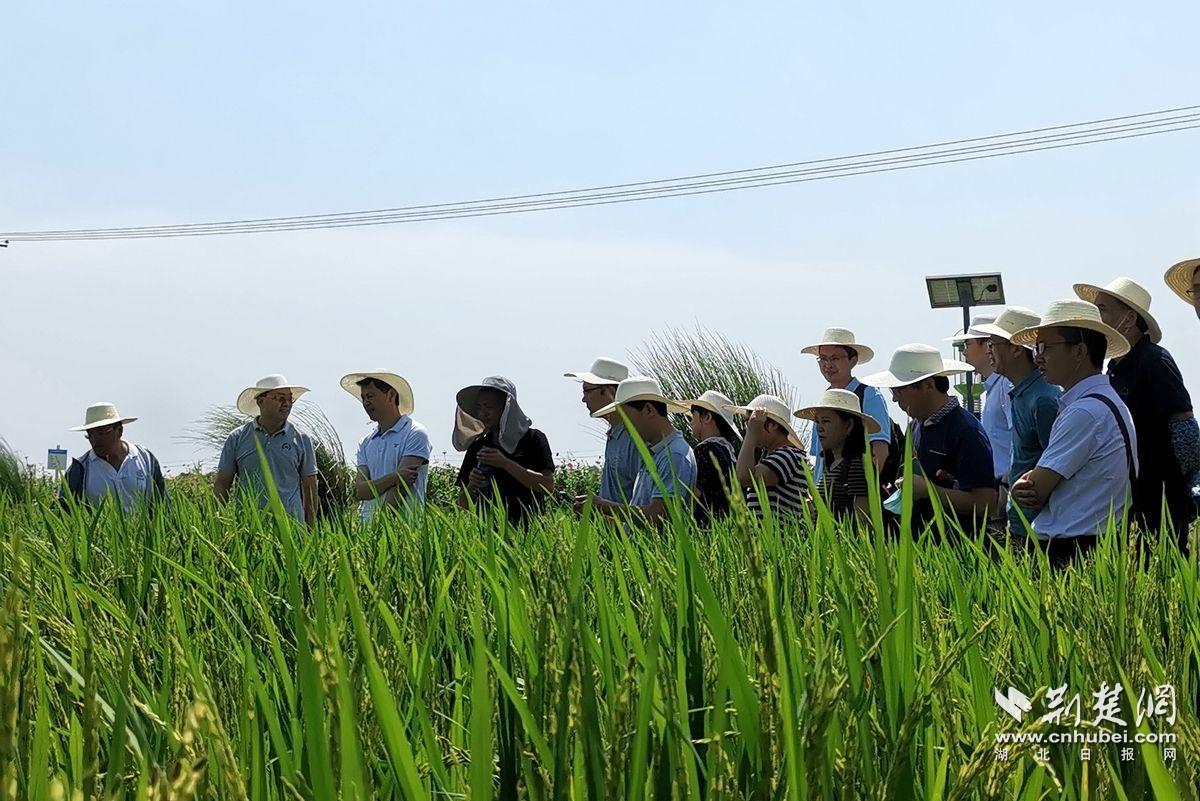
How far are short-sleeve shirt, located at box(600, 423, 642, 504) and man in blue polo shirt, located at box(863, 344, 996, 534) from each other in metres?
1.54

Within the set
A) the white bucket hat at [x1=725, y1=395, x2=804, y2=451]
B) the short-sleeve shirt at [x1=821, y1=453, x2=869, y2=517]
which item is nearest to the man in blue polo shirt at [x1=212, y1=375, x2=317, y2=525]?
the white bucket hat at [x1=725, y1=395, x2=804, y2=451]

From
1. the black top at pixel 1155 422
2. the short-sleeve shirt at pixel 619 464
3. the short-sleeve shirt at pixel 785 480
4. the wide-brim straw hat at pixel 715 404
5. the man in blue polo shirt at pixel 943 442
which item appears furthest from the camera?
the wide-brim straw hat at pixel 715 404

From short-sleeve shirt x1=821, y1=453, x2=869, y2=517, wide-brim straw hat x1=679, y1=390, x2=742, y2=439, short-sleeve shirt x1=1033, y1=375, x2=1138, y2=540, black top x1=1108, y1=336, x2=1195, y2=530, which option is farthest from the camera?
wide-brim straw hat x1=679, y1=390, x2=742, y2=439

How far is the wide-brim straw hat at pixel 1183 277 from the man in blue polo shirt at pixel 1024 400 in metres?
0.76

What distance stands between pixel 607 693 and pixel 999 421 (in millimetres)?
5402

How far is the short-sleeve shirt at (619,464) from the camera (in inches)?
263

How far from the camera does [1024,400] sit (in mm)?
4984

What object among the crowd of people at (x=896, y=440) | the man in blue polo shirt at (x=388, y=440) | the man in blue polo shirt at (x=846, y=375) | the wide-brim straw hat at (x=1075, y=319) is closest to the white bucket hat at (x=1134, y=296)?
the crowd of people at (x=896, y=440)

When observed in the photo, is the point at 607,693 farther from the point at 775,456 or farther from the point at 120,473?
the point at 120,473

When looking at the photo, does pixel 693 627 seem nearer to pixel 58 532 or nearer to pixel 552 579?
pixel 552 579

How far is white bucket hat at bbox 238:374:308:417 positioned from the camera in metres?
8.11

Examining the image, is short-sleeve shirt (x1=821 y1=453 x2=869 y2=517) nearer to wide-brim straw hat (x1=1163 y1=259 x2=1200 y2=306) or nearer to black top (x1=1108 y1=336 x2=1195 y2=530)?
black top (x1=1108 y1=336 x2=1195 y2=530)

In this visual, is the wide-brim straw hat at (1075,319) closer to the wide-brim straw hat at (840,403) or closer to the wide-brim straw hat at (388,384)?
the wide-brim straw hat at (840,403)

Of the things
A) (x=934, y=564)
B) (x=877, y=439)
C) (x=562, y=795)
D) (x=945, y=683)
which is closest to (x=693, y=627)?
(x=945, y=683)
